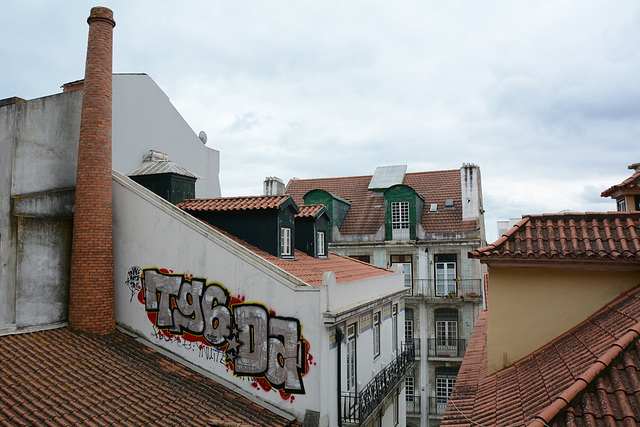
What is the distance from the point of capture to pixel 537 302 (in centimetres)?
941

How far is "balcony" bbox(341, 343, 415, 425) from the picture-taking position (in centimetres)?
1366

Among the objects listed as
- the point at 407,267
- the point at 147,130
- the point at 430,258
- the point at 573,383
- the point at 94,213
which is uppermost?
the point at 147,130

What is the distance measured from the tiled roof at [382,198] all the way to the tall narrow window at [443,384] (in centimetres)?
876

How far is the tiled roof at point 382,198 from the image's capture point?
1163 inches

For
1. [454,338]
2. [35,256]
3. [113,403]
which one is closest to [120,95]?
[35,256]

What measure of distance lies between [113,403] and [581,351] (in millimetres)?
9953

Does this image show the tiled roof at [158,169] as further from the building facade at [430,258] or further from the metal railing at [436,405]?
the metal railing at [436,405]

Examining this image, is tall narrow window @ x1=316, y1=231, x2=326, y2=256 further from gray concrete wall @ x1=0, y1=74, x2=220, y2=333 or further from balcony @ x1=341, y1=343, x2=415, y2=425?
gray concrete wall @ x1=0, y1=74, x2=220, y2=333

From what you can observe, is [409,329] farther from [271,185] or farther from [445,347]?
[271,185]

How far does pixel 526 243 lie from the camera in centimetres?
951

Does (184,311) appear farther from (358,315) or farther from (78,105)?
(78,105)

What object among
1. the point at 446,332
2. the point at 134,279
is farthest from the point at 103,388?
the point at 446,332

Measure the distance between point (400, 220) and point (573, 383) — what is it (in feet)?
78.8

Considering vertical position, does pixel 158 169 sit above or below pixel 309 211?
above
